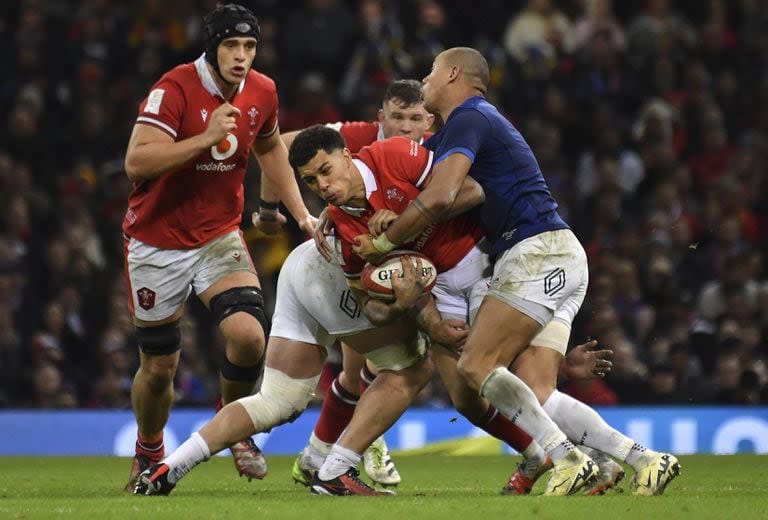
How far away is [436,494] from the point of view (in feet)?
25.9

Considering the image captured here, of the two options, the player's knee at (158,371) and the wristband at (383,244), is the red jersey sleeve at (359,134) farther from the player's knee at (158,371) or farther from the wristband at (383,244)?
the wristband at (383,244)

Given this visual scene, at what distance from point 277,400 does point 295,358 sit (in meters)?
0.27

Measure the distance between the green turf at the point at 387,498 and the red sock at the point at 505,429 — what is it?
287mm

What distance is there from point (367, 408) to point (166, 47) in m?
8.42

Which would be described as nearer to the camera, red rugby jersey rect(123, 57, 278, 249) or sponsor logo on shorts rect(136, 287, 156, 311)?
red rugby jersey rect(123, 57, 278, 249)

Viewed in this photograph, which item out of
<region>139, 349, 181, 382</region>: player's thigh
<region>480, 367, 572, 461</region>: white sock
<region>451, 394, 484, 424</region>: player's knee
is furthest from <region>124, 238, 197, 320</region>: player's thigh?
<region>480, 367, 572, 461</region>: white sock

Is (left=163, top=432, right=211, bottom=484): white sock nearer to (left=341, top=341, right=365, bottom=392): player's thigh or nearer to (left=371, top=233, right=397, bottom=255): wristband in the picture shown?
(left=371, top=233, right=397, bottom=255): wristband

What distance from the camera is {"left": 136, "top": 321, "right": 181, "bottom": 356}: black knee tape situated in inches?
339

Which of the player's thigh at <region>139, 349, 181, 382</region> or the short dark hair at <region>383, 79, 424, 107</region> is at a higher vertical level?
the short dark hair at <region>383, 79, 424, 107</region>

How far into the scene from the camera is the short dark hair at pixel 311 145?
722cm

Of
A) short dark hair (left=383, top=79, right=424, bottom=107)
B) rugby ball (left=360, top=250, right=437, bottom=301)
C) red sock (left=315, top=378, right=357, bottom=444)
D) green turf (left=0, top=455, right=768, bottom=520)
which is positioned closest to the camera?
green turf (left=0, top=455, right=768, bottom=520)

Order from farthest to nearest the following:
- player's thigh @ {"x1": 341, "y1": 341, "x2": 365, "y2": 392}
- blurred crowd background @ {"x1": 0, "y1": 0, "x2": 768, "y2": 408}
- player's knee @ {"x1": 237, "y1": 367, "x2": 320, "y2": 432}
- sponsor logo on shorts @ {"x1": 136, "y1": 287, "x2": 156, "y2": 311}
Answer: blurred crowd background @ {"x1": 0, "y1": 0, "x2": 768, "y2": 408} → player's thigh @ {"x1": 341, "y1": 341, "x2": 365, "y2": 392} → sponsor logo on shorts @ {"x1": 136, "y1": 287, "x2": 156, "y2": 311} → player's knee @ {"x1": 237, "y1": 367, "x2": 320, "y2": 432}

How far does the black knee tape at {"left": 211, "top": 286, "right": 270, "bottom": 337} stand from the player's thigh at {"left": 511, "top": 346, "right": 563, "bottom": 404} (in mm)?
1502

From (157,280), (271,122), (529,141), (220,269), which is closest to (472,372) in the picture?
(220,269)
